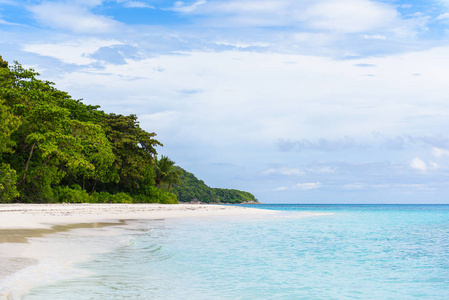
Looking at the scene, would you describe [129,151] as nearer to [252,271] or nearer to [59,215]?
[59,215]

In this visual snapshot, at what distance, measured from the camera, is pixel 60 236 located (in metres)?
12.5

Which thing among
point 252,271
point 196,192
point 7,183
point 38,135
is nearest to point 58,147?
point 38,135

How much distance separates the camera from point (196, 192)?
106m

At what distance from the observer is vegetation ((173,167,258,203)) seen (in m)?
98.7

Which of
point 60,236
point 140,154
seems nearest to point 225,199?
point 140,154

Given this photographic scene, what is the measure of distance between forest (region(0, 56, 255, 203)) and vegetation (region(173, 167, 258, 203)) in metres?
38.4

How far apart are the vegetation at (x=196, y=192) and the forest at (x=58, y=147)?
38378 millimetres

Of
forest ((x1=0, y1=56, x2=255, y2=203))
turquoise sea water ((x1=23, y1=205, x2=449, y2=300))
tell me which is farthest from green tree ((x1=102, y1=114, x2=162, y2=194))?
turquoise sea water ((x1=23, y1=205, x2=449, y2=300))

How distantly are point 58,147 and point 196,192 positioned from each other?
74882 mm

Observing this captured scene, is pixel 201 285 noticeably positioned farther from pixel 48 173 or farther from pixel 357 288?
pixel 48 173

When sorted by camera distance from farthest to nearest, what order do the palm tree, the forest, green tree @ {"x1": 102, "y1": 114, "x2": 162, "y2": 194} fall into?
the palm tree < green tree @ {"x1": 102, "y1": 114, "x2": 162, "y2": 194} < the forest

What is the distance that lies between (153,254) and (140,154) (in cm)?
3423

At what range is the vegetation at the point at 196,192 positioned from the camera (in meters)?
98.7

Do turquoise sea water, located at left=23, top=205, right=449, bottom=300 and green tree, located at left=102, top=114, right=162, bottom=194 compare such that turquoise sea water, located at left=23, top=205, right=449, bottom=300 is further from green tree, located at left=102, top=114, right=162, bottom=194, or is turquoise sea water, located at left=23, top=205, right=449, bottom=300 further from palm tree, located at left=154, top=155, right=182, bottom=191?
palm tree, located at left=154, top=155, right=182, bottom=191
